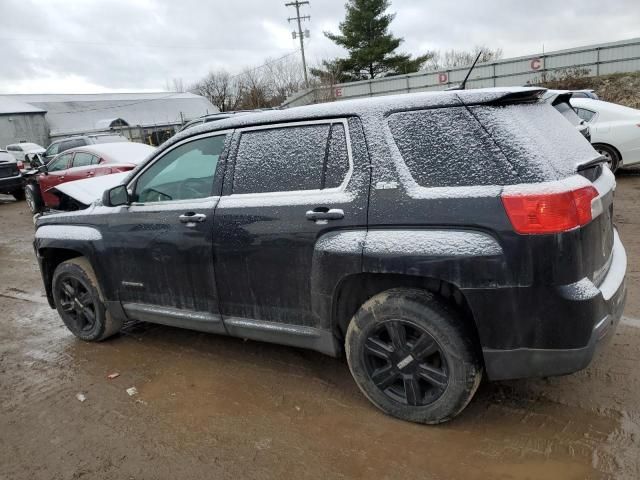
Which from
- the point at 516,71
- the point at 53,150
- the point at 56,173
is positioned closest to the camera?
the point at 56,173

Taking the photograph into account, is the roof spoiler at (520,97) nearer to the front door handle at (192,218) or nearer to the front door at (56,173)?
the front door handle at (192,218)

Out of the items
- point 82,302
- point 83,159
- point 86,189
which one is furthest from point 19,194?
point 82,302

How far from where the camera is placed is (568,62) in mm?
29094

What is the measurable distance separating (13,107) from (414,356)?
49116 millimetres

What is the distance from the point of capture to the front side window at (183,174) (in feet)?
11.7

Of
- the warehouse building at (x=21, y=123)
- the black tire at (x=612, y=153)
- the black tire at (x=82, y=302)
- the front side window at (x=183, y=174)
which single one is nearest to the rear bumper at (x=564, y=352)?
the front side window at (x=183, y=174)

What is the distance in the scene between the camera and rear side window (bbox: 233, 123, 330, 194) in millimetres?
3055

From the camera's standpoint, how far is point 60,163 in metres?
11.9

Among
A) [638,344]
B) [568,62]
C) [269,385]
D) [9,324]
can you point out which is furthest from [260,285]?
[568,62]

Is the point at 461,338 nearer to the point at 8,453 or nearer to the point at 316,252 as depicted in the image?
the point at 316,252

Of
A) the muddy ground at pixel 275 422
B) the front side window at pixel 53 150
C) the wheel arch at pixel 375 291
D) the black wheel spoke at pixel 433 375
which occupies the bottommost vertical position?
the muddy ground at pixel 275 422

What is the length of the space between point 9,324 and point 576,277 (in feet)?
17.6

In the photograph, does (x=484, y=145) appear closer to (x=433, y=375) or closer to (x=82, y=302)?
(x=433, y=375)

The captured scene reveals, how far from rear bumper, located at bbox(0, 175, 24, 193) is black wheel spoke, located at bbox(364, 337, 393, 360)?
15.7 m
